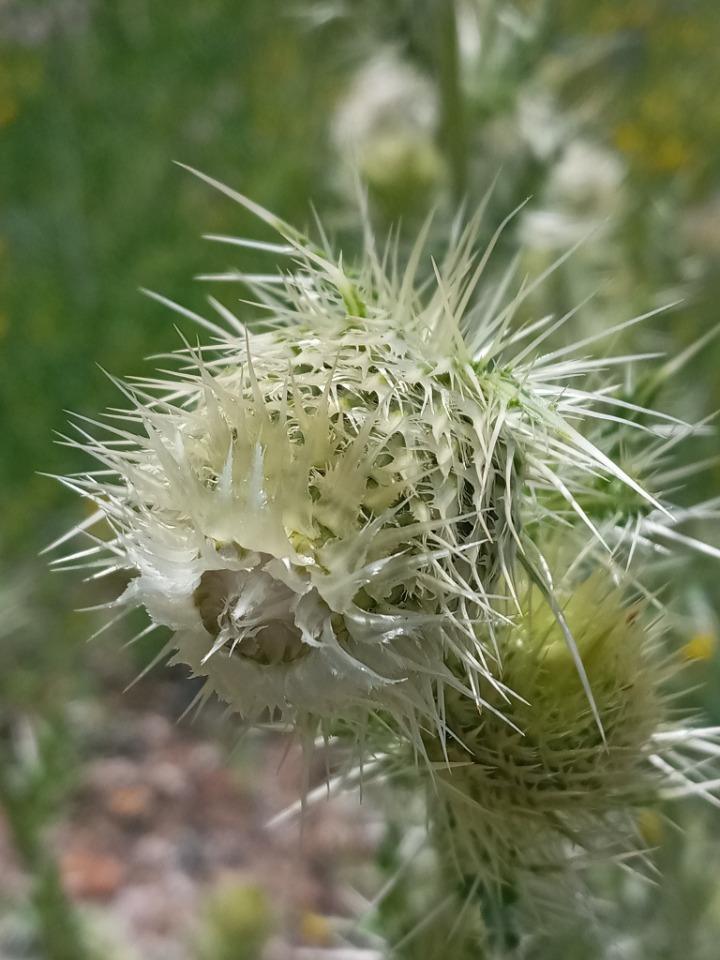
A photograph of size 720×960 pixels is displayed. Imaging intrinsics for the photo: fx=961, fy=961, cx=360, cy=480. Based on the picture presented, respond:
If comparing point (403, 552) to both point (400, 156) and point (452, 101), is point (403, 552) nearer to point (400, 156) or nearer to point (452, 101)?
point (452, 101)

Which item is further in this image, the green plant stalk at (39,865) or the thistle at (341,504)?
the green plant stalk at (39,865)

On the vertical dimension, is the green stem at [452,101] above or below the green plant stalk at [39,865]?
above

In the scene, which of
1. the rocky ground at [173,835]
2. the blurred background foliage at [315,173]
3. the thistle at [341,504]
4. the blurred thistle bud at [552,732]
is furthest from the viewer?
the rocky ground at [173,835]

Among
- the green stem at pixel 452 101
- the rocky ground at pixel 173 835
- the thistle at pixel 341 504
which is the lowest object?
the rocky ground at pixel 173 835

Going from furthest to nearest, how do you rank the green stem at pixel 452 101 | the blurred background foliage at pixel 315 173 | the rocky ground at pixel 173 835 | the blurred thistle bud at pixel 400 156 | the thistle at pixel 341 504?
the rocky ground at pixel 173 835 → the blurred thistle bud at pixel 400 156 → the blurred background foliage at pixel 315 173 → the green stem at pixel 452 101 → the thistle at pixel 341 504

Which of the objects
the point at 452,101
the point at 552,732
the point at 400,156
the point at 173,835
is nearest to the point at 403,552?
the point at 552,732

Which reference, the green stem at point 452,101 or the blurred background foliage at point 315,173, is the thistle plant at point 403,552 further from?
the green stem at point 452,101

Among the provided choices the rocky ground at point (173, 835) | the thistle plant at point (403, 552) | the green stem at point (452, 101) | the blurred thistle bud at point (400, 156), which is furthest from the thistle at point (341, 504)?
→ the rocky ground at point (173, 835)

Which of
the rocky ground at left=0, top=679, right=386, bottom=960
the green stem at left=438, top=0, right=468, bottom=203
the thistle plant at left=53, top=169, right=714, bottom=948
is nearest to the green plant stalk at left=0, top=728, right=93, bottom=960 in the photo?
the rocky ground at left=0, top=679, right=386, bottom=960
